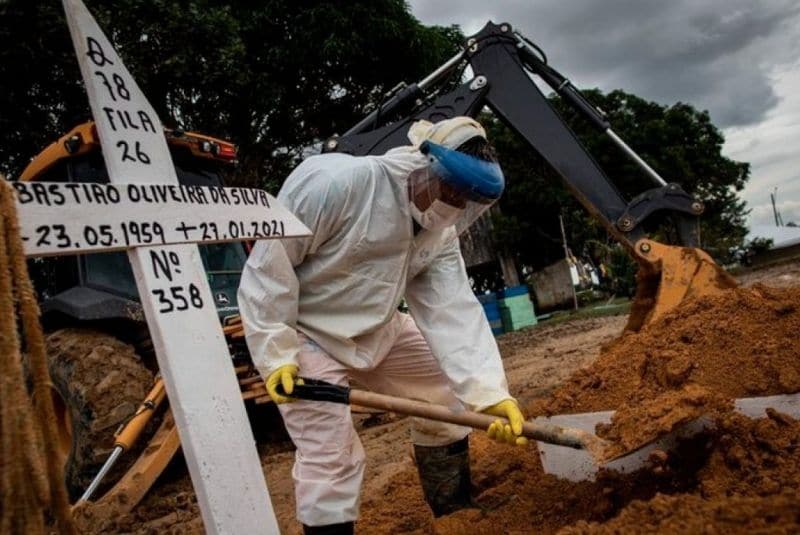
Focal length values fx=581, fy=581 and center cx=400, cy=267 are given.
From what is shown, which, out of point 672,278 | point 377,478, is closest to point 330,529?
point 377,478

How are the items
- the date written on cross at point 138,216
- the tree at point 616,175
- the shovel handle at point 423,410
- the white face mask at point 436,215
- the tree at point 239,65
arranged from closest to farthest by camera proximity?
the date written on cross at point 138,216
the shovel handle at point 423,410
the white face mask at point 436,215
the tree at point 239,65
the tree at point 616,175

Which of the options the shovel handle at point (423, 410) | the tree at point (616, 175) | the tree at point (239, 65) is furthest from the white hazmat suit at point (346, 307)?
the tree at point (616, 175)

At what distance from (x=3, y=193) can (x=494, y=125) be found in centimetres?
1572

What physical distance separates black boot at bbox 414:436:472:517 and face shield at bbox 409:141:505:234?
99 centimetres

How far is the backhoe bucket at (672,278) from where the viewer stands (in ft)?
11.5

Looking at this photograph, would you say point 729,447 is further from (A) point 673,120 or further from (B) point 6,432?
(A) point 673,120

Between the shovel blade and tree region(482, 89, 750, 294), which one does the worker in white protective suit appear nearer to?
the shovel blade

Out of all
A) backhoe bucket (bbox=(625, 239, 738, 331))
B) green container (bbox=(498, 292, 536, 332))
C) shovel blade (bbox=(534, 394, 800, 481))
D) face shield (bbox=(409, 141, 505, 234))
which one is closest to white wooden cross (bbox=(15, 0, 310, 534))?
face shield (bbox=(409, 141, 505, 234))

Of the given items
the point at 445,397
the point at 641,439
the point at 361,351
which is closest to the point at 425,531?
the point at 445,397

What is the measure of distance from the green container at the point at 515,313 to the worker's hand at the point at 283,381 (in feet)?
33.5

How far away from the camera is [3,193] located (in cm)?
117

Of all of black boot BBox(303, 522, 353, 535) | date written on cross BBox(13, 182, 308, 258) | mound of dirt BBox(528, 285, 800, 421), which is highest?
date written on cross BBox(13, 182, 308, 258)

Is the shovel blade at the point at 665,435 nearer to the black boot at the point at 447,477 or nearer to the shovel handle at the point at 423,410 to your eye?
the shovel handle at the point at 423,410

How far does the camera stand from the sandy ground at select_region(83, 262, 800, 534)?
2799 mm
